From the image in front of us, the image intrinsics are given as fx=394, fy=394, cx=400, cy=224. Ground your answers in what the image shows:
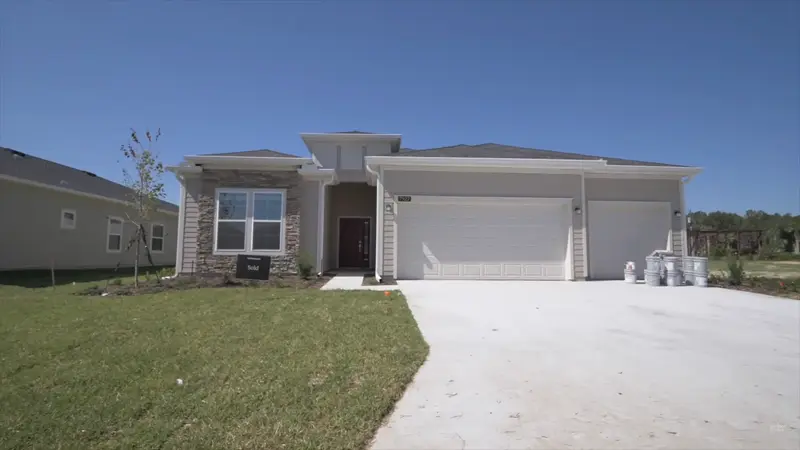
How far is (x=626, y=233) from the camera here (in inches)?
478

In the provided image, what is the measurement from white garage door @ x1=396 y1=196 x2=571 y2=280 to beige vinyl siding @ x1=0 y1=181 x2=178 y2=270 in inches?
398

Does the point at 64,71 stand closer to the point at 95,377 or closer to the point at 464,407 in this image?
the point at 95,377

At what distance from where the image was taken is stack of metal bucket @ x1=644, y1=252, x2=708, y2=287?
34.1 feet

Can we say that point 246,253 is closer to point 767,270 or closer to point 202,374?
point 202,374

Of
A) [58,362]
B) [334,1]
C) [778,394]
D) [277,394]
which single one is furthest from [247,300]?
[778,394]

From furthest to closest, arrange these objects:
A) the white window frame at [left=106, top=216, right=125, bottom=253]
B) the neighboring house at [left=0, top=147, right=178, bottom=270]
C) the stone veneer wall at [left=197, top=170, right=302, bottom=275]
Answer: the white window frame at [left=106, top=216, right=125, bottom=253] < the neighboring house at [left=0, top=147, right=178, bottom=270] < the stone veneer wall at [left=197, top=170, right=302, bottom=275]

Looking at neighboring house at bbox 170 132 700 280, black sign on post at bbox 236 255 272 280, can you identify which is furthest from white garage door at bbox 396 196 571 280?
black sign on post at bbox 236 255 272 280

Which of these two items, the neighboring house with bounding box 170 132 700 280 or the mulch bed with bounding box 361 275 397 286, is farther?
the neighboring house with bounding box 170 132 700 280

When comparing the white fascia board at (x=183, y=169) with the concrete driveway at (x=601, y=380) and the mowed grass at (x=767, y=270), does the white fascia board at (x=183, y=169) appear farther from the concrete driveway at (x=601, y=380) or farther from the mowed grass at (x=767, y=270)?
the mowed grass at (x=767, y=270)

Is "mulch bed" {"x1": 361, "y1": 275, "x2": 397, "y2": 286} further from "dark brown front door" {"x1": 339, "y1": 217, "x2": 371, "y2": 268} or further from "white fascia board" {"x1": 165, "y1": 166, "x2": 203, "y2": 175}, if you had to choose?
"white fascia board" {"x1": 165, "y1": 166, "x2": 203, "y2": 175}

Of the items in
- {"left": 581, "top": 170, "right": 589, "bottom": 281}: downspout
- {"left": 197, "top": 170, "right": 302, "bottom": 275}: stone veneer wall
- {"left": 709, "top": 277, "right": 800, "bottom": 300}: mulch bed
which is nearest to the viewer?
{"left": 709, "top": 277, "right": 800, "bottom": 300}: mulch bed

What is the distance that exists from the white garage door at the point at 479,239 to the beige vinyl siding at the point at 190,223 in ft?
20.4

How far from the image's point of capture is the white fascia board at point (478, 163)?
438 inches

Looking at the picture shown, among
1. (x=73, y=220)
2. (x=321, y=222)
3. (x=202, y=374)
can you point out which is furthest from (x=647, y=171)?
(x=73, y=220)
